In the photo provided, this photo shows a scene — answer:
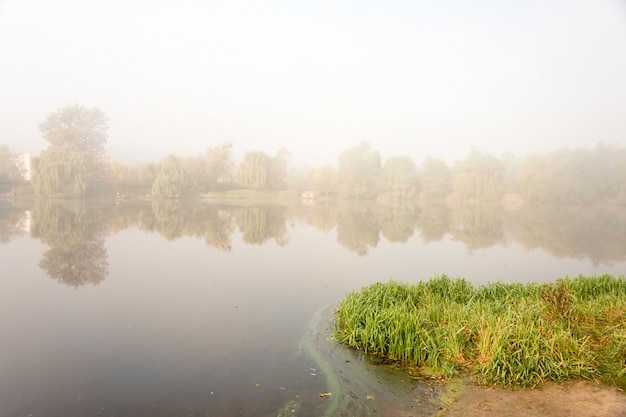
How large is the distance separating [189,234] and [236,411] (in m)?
19.5

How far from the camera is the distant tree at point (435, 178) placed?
7538 centimetres

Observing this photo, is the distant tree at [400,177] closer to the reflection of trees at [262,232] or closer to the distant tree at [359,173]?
the distant tree at [359,173]

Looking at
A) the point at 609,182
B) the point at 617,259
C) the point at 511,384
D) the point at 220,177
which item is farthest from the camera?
the point at 220,177

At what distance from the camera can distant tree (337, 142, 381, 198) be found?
76125 millimetres

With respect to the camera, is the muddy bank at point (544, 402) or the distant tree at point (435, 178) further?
the distant tree at point (435, 178)

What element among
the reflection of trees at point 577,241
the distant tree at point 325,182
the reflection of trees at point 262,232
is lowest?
the reflection of trees at point 577,241

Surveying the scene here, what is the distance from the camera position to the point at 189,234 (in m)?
23.5

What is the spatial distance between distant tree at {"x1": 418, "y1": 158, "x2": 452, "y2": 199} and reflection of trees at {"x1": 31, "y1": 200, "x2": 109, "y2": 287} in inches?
2444

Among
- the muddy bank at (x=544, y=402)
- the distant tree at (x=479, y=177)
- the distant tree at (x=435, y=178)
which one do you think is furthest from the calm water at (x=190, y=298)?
the distant tree at (x=435, y=178)

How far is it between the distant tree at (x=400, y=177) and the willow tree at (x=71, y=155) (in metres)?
52.9

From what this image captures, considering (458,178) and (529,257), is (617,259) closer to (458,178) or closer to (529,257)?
(529,257)

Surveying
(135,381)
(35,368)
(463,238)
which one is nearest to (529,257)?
(463,238)

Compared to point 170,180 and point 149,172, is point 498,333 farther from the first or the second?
point 149,172

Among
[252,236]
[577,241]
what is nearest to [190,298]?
[252,236]
